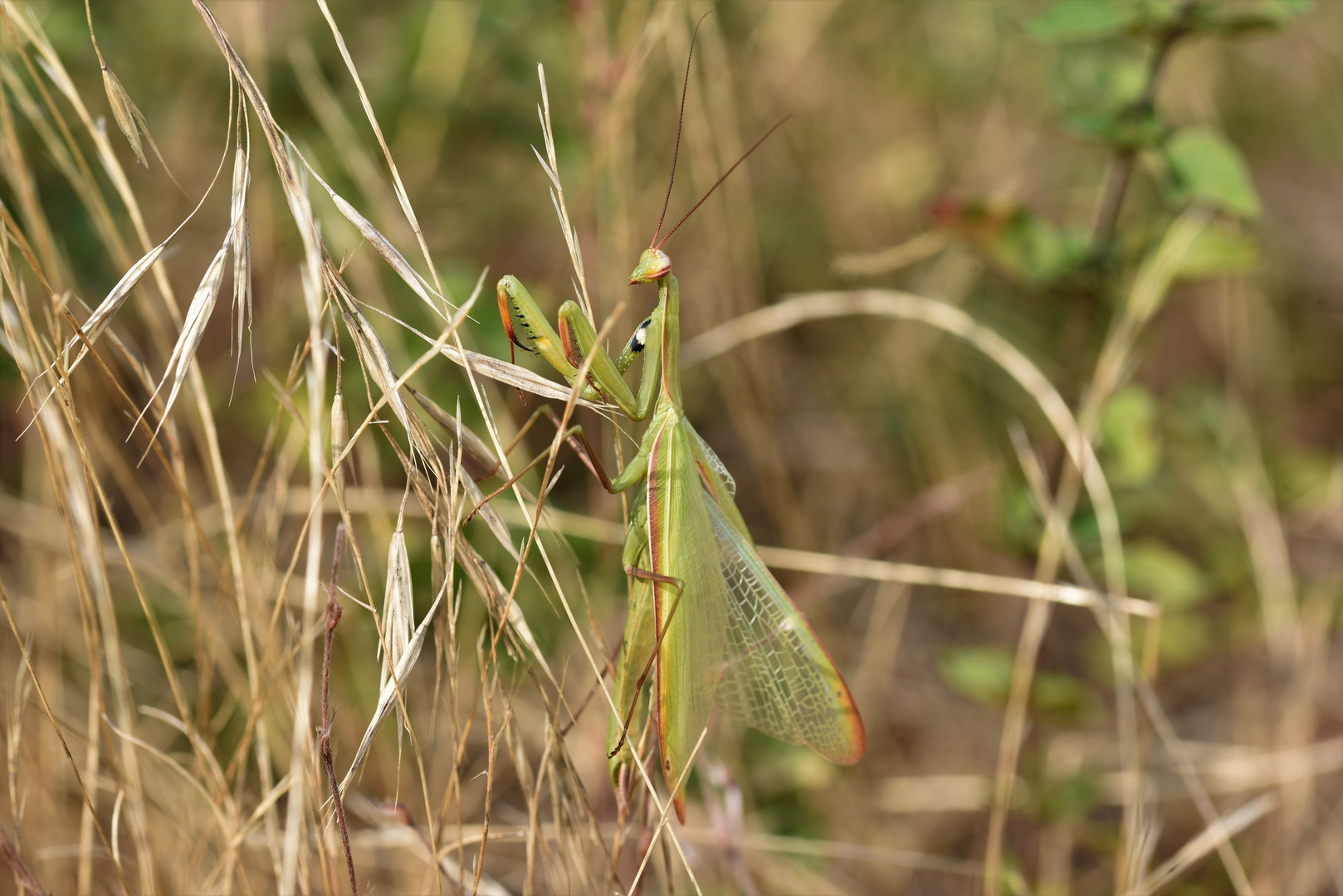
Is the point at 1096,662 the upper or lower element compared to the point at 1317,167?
lower

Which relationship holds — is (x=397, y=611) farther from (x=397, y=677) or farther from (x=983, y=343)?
(x=983, y=343)

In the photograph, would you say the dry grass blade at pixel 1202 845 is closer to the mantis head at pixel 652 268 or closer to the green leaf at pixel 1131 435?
the green leaf at pixel 1131 435

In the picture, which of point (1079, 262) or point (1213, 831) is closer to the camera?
point (1213, 831)

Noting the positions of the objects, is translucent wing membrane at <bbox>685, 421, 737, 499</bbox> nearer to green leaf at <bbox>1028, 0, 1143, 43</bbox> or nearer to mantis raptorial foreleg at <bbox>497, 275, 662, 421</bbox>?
mantis raptorial foreleg at <bbox>497, 275, 662, 421</bbox>

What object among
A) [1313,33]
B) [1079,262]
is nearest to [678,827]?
[1079,262]

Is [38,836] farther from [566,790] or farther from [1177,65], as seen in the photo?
[1177,65]

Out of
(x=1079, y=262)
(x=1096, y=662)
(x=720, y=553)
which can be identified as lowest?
(x=1096, y=662)

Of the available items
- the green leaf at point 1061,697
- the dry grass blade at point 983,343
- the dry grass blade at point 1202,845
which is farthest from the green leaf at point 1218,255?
the dry grass blade at point 1202,845
